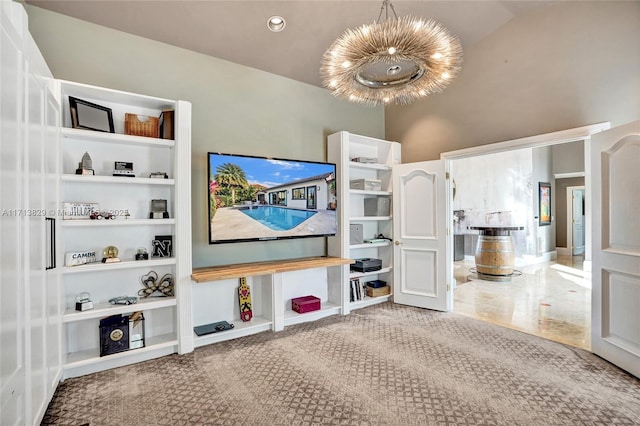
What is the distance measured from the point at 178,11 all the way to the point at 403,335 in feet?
12.3

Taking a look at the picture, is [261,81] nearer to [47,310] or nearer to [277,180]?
[277,180]

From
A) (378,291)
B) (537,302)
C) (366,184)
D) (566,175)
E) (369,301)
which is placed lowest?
(537,302)

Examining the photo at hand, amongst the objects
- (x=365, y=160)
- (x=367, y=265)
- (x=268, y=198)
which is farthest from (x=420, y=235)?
(x=268, y=198)

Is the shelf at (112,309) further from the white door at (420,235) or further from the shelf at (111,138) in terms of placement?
the white door at (420,235)

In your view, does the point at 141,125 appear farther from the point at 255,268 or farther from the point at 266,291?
the point at 266,291

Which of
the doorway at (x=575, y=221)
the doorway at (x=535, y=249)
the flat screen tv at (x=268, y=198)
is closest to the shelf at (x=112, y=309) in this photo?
the flat screen tv at (x=268, y=198)

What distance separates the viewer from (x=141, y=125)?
2.88m

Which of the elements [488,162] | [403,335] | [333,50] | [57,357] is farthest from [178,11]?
[488,162]

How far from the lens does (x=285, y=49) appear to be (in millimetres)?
3590

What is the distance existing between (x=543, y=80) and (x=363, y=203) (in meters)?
2.46

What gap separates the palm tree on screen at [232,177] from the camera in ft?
10.3

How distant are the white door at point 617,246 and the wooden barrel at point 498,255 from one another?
3.03 metres

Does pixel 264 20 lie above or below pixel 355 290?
above

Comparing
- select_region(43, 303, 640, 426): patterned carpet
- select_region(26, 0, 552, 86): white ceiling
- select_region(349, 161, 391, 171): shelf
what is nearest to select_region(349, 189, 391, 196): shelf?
select_region(349, 161, 391, 171): shelf
